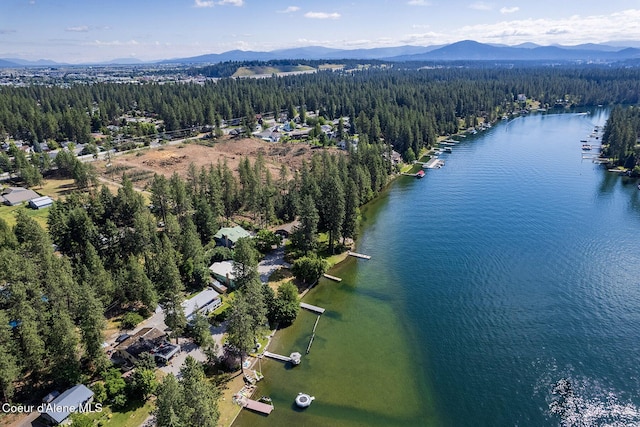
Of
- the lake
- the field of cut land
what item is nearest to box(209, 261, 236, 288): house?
the lake

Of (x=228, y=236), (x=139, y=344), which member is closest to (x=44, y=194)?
(x=228, y=236)

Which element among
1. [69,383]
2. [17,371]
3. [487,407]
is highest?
[17,371]

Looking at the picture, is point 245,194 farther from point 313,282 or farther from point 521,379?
point 521,379

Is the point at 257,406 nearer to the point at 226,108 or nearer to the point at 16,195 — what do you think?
the point at 16,195

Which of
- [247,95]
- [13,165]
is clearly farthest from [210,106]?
[13,165]

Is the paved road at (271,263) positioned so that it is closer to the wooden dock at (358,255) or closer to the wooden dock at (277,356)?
the wooden dock at (358,255)

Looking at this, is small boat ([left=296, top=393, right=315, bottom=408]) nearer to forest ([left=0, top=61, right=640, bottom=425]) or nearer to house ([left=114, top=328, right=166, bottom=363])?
forest ([left=0, top=61, right=640, bottom=425])
